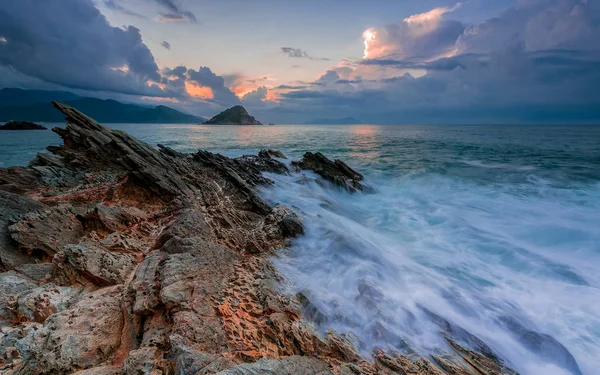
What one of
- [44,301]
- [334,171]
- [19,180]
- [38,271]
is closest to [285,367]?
[44,301]

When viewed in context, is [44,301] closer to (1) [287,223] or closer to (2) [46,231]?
(2) [46,231]

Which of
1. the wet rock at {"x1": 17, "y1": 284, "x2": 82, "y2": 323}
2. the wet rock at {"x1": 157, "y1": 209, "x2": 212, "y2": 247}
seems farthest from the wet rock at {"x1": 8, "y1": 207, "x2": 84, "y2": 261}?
the wet rock at {"x1": 157, "y1": 209, "x2": 212, "y2": 247}

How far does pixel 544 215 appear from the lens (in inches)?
538

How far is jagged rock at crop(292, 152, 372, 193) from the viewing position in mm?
17859

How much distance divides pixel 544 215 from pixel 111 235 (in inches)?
712

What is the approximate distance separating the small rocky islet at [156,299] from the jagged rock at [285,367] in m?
0.02

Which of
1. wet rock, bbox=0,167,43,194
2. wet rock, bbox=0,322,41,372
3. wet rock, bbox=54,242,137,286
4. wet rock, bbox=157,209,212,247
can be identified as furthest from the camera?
wet rock, bbox=0,167,43,194

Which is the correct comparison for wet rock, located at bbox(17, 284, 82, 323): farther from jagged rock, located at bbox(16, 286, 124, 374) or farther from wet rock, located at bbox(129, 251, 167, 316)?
wet rock, located at bbox(129, 251, 167, 316)

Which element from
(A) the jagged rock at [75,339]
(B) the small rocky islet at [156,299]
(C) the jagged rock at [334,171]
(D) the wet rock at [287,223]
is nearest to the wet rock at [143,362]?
(B) the small rocky islet at [156,299]

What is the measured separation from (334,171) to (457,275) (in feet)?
38.0

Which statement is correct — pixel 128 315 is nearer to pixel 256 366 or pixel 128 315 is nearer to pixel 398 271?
pixel 256 366

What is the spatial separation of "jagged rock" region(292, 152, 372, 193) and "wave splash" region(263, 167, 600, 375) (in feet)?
8.83

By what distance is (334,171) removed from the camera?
18953 millimetres

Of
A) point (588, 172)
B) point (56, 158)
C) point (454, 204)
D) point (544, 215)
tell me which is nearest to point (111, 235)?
point (56, 158)
